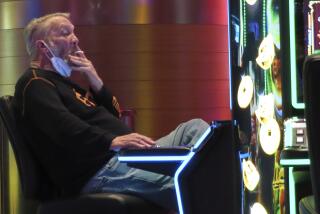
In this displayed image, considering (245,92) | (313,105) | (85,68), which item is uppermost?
(313,105)

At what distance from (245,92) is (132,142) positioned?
0.58m

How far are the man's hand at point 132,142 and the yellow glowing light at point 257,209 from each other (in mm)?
560

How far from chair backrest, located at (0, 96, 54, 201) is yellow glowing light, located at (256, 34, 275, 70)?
101 centimetres

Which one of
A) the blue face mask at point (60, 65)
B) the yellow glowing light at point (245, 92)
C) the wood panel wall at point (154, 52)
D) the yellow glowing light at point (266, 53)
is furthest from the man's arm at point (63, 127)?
the wood panel wall at point (154, 52)

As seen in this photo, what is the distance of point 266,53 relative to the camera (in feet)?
9.00

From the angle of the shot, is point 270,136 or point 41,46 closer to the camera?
point 270,136

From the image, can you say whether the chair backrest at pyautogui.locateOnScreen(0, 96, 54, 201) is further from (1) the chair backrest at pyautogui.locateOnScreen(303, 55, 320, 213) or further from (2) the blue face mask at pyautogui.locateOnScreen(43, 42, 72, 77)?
(1) the chair backrest at pyautogui.locateOnScreen(303, 55, 320, 213)

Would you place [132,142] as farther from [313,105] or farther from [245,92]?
[313,105]

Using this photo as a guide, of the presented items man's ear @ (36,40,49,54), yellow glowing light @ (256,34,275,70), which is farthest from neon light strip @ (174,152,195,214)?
man's ear @ (36,40,49,54)

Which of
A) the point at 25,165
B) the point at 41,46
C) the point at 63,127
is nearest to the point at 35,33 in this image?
the point at 41,46

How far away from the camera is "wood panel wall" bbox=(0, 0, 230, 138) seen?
208 inches

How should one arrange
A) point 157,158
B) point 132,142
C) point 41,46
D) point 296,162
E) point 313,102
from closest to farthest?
point 313,102 < point 296,162 < point 157,158 < point 132,142 < point 41,46

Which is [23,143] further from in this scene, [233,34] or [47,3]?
[47,3]

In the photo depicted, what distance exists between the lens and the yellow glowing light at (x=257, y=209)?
9.35 ft
